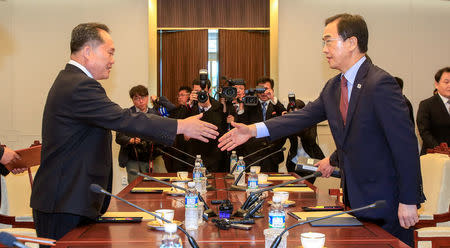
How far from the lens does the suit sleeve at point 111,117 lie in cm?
226

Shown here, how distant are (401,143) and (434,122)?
341 cm

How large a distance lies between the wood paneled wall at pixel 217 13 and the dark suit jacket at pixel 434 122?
2842 millimetres

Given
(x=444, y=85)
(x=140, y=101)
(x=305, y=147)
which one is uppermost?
(x=444, y=85)

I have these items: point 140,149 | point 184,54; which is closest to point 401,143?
point 140,149

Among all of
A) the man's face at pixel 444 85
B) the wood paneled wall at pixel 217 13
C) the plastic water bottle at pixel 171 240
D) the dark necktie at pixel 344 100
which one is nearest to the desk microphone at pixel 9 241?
the plastic water bottle at pixel 171 240

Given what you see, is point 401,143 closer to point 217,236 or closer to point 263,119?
point 217,236

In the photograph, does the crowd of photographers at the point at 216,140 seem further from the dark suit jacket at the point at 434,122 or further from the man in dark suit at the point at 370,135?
the man in dark suit at the point at 370,135

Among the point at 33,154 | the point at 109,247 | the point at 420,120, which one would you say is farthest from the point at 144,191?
the point at 420,120

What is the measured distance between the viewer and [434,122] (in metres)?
5.30

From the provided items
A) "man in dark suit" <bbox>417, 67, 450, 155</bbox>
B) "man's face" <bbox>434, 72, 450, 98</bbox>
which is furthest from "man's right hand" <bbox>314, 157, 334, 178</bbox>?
"man's face" <bbox>434, 72, 450, 98</bbox>

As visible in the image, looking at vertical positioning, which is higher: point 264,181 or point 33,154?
point 33,154

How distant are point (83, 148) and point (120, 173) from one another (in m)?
4.95

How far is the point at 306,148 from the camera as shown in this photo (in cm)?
519

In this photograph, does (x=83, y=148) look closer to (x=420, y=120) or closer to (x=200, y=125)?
(x=200, y=125)
